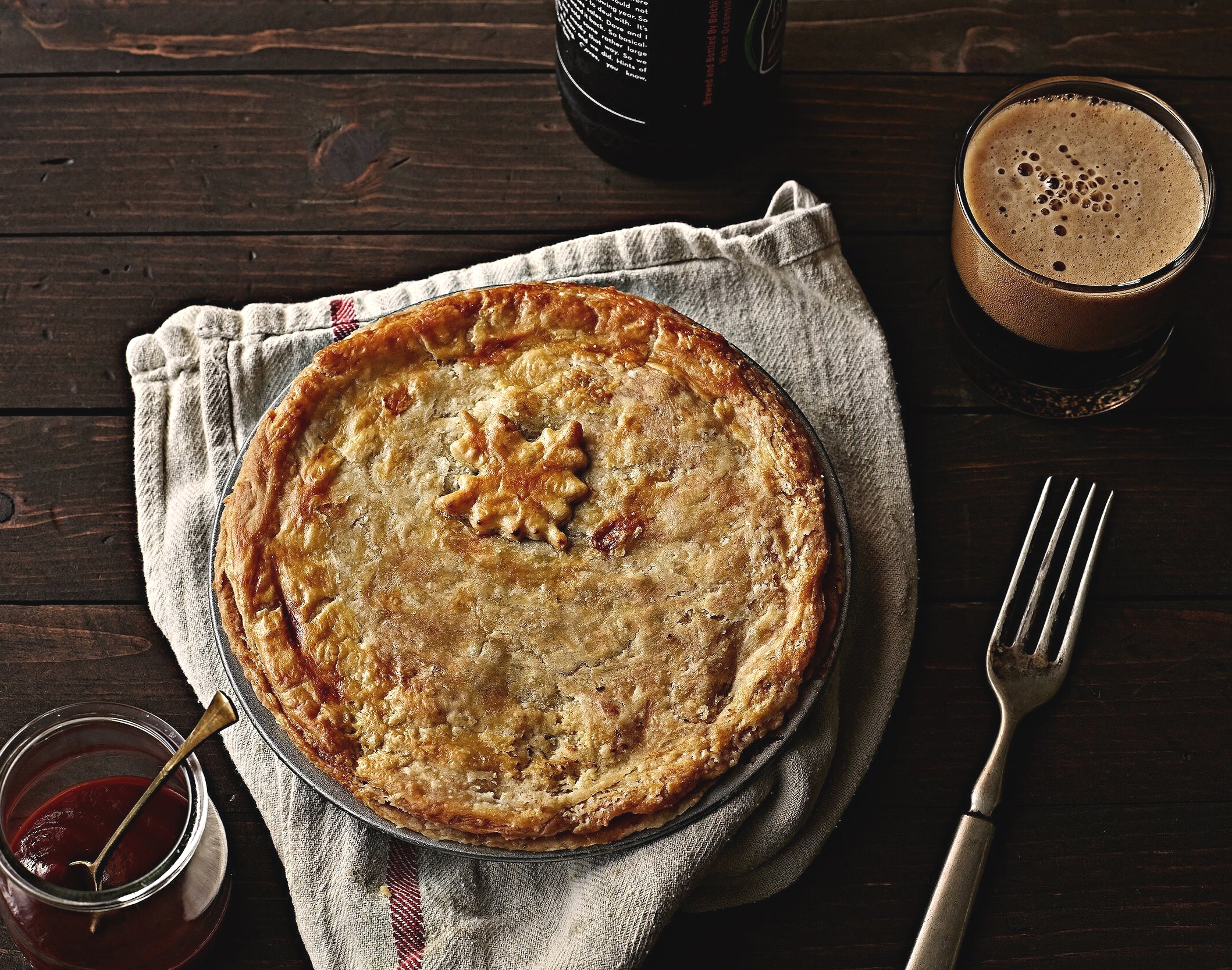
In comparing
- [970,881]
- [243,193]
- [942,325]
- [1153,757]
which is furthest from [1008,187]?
[243,193]

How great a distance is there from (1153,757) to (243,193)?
2.25 m

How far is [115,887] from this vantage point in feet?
6.84

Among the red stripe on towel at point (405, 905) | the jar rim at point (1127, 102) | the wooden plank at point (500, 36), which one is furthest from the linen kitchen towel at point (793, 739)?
the wooden plank at point (500, 36)

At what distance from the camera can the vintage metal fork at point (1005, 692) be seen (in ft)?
7.32

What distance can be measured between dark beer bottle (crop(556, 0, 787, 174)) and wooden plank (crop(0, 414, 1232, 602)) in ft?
2.48

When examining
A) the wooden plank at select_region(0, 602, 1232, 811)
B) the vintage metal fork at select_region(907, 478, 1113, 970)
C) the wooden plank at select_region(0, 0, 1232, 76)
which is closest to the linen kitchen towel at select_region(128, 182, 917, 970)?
the wooden plank at select_region(0, 602, 1232, 811)

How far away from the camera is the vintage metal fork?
2232 mm

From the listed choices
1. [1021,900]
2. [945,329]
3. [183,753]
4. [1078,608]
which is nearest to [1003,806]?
[1021,900]

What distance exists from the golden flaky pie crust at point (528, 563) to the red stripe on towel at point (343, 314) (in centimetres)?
30

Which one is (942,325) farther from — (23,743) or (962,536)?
(23,743)

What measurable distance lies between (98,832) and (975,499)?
1779mm

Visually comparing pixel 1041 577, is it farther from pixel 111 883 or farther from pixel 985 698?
pixel 111 883

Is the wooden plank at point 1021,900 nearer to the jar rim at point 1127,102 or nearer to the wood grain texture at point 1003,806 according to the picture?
the wood grain texture at point 1003,806

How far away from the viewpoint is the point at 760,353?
2.60 meters
